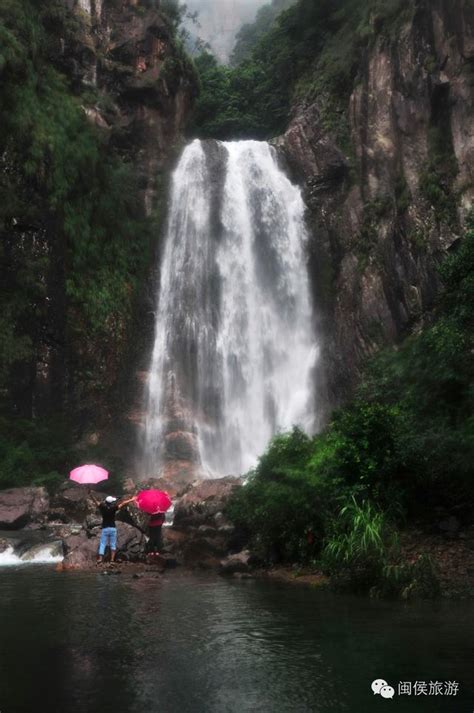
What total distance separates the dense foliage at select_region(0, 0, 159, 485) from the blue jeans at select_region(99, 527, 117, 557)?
10.9 m

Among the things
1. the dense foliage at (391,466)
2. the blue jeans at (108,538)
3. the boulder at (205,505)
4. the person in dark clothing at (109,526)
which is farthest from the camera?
the boulder at (205,505)

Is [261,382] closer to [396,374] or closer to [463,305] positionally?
[396,374]

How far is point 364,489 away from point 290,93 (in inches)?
1164

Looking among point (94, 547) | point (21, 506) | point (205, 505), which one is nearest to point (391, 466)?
point (205, 505)

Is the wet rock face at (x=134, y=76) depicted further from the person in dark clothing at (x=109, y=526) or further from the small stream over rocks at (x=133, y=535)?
the person in dark clothing at (x=109, y=526)

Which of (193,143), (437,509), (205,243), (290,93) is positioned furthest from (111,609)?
(290,93)

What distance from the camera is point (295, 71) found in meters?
35.3

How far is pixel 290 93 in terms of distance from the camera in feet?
118

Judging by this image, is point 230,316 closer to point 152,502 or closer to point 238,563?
point 152,502

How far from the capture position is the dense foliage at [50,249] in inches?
968

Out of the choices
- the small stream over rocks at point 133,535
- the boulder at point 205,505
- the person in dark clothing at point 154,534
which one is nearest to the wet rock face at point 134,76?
the small stream over rocks at point 133,535

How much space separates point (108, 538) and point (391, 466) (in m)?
5.38

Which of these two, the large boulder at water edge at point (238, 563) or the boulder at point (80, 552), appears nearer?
the large boulder at water edge at point (238, 563)

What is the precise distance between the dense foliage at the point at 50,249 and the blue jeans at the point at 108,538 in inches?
430
